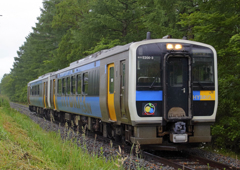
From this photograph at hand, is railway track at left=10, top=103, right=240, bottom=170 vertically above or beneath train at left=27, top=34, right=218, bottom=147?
beneath

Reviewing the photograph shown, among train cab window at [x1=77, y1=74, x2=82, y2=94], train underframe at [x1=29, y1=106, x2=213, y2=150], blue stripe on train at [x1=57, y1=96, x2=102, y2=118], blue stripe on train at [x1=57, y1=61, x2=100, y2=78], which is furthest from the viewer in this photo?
train cab window at [x1=77, y1=74, x2=82, y2=94]

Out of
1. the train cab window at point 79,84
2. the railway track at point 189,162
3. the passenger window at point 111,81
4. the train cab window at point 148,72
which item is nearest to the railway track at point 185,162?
the railway track at point 189,162

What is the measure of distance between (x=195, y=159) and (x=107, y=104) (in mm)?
2960

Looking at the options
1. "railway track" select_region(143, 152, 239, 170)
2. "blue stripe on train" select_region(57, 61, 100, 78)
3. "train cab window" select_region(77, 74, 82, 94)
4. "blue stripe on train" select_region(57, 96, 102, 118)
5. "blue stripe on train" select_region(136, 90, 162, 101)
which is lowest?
"railway track" select_region(143, 152, 239, 170)

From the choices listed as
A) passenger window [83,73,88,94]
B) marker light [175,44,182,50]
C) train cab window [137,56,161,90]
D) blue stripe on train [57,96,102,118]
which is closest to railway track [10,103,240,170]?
train cab window [137,56,161,90]

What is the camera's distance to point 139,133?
7.29 metres

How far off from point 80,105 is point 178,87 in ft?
17.1

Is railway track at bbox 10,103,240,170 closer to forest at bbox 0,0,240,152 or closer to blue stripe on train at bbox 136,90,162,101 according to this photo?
blue stripe on train at bbox 136,90,162,101

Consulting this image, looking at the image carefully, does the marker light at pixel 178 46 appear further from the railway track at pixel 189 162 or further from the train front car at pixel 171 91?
the railway track at pixel 189 162

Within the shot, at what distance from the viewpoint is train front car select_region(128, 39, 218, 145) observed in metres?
7.33

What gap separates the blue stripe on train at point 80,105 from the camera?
10.2 meters

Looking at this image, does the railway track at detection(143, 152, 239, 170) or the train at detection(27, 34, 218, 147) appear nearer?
the railway track at detection(143, 152, 239, 170)

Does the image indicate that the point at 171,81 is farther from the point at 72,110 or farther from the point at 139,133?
the point at 72,110

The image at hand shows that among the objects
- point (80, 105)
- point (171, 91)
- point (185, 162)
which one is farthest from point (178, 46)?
point (80, 105)
